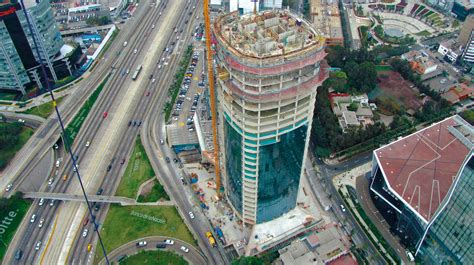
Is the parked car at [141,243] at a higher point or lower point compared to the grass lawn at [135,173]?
lower

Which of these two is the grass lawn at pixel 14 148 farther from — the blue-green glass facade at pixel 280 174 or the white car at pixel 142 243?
the blue-green glass facade at pixel 280 174

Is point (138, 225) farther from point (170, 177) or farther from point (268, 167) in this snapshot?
point (268, 167)

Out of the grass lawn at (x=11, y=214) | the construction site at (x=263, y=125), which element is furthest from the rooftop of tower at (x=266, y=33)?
the grass lawn at (x=11, y=214)

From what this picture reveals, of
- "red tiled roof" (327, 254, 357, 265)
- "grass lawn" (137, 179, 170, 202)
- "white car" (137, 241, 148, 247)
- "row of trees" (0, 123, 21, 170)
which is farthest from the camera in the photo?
"row of trees" (0, 123, 21, 170)

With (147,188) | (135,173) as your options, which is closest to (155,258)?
(147,188)

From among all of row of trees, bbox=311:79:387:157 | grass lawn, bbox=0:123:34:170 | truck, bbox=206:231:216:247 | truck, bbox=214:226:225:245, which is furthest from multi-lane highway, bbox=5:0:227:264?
row of trees, bbox=311:79:387:157

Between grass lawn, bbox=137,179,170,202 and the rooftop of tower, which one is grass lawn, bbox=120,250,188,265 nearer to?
grass lawn, bbox=137,179,170,202
